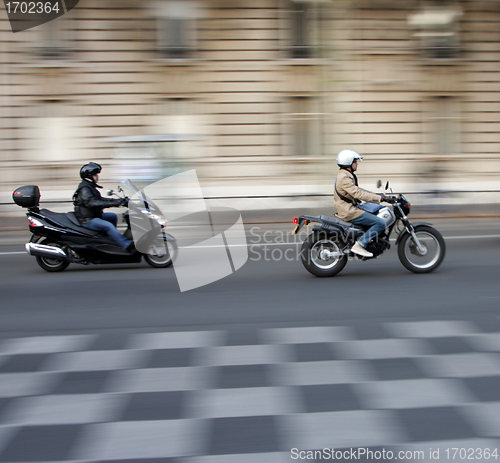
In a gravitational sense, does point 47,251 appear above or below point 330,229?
below

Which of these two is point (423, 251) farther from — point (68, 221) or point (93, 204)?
point (68, 221)

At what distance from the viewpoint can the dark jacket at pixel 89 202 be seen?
25.4ft

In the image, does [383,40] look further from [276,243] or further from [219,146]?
[276,243]

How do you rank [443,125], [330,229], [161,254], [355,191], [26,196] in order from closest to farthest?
[355,191], [330,229], [26,196], [161,254], [443,125]

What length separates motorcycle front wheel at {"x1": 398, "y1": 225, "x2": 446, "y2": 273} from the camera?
7.21 meters

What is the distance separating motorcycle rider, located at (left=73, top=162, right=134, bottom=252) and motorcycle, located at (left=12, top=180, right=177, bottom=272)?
7 centimetres

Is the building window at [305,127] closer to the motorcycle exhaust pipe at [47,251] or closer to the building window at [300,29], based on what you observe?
the building window at [300,29]

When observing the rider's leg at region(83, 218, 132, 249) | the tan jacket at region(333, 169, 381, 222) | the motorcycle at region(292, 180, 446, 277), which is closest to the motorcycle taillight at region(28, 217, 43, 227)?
the rider's leg at region(83, 218, 132, 249)

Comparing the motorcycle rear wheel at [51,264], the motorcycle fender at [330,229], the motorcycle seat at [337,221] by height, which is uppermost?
the motorcycle seat at [337,221]

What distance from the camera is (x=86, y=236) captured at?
7809 mm

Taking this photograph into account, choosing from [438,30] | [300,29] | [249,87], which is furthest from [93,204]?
[438,30]

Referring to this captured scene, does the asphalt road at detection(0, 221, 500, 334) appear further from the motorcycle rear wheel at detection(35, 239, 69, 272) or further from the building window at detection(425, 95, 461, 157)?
the building window at detection(425, 95, 461, 157)

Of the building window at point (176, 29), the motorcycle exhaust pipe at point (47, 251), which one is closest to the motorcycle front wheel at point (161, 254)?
the motorcycle exhaust pipe at point (47, 251)

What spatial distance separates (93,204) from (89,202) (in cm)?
7
